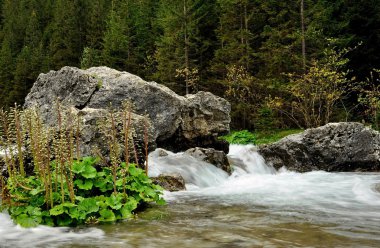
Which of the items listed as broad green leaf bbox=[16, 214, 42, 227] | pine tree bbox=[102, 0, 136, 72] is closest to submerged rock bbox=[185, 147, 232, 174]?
broad green leaf bbox=[16, 214, 42, 227]

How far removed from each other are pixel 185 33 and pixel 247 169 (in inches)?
891

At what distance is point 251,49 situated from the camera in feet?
103

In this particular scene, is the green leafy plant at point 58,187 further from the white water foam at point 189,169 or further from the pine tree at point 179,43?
the pine tree at point 179,43

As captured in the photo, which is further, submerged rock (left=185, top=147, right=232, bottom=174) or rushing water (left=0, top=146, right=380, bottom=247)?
submerged rock (left=185, top=147, right=232, bottom=174)

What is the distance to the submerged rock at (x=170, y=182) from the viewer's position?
10368mm

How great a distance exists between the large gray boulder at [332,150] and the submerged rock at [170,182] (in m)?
6.07

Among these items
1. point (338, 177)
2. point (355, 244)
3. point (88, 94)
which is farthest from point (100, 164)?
point (338, 177)

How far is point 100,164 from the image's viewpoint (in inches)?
344

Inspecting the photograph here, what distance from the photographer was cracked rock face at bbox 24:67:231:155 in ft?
47.5

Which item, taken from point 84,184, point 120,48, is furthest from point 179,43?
point 84,184

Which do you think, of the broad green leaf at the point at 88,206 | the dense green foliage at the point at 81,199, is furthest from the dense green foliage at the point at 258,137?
the broad green leaf at the point at 88,206

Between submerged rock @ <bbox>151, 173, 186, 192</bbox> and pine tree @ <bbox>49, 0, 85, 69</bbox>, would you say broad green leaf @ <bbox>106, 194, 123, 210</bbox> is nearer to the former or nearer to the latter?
submerged rock @ <bbox>151, 173, 186, 192</bbox>

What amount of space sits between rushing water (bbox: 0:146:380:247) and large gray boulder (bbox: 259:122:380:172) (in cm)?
272

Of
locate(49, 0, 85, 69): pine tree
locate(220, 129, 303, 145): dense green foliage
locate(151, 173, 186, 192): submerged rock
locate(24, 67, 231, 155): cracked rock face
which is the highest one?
locate(49, 0, 85, 69): pine tree
